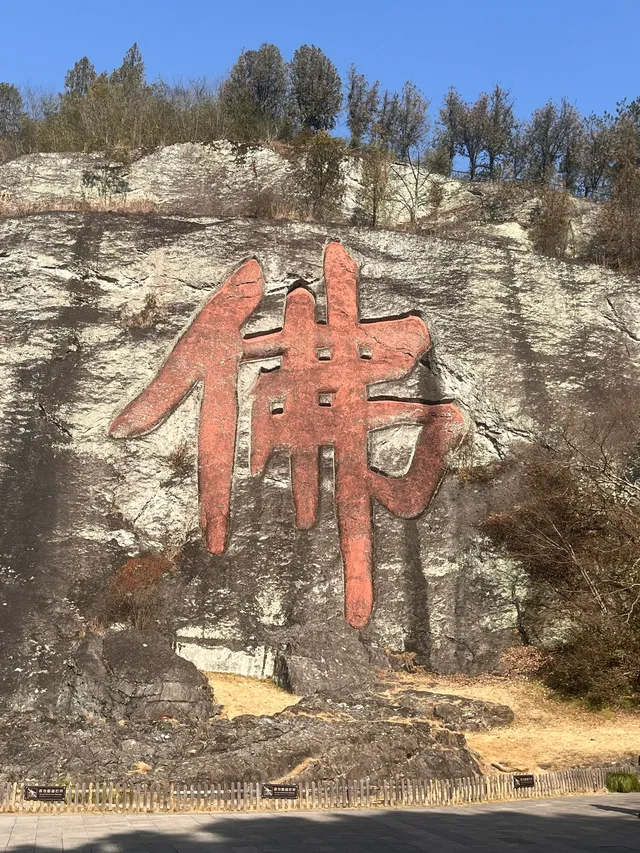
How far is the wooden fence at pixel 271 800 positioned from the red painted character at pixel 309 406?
19.0ft

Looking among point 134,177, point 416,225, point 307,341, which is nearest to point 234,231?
point 307,341

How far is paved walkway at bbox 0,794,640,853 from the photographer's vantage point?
24.1 ft

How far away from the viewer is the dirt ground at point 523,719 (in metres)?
11.7

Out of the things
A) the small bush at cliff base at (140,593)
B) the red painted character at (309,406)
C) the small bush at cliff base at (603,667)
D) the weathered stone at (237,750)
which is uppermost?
Result: the red painted character at (309,406)

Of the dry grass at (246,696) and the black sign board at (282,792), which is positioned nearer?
the black sign board at (282,792)

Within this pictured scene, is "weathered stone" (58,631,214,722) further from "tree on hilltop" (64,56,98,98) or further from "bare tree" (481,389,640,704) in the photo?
"tree on hilltop" (64,56,98,98)

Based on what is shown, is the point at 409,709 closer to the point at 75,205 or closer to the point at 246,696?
the point at 246,696

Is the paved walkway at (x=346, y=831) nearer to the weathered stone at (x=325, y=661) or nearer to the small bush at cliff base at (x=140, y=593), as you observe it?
the weathered stone at (x=325, y=661)

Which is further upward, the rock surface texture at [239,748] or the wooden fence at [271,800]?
the rock surface texture at [239,748]

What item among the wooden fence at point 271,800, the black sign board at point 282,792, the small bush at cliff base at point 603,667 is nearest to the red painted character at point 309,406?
the small bush at cliff base at point 603,667

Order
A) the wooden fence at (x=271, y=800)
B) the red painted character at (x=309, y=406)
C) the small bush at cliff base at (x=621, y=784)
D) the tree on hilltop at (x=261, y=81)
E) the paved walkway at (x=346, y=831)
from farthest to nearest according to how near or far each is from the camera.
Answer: the tree on hilltop at (x=261, y=81) < the red painted character at (x=309, y=406) < the small bush at cliff base at (x=621, y=784) < the wooden fence at (x=271, y=800) < the paved walkway at (x=346, y=831)

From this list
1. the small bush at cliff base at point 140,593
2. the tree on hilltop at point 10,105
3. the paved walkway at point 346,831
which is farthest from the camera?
the tree on hilltop at point 10,105

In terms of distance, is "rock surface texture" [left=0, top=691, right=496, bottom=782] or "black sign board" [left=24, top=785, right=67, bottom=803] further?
"rock surface texture" [left=0, top=691, right=496, bottom=782]

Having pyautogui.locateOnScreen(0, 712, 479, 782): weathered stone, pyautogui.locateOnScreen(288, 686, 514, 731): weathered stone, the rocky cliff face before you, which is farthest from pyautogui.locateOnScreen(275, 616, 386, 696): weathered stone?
pyautogui.locateOnScreen(0, 712, 479, 782): weathered stone
